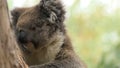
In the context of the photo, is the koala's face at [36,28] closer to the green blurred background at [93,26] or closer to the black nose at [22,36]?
the black nose at [22,36]

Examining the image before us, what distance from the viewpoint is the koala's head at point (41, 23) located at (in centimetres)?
409

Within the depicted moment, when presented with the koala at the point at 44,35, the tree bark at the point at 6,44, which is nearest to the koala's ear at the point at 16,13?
the koala at the point at 44,35

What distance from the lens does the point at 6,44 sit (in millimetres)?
3010

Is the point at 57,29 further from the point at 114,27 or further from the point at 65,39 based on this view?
the point at 114,27

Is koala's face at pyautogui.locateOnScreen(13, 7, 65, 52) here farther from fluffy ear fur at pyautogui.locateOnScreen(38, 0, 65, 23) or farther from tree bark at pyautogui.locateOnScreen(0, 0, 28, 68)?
tree bark at pyautogui.locateOnScreen(0, 0, 28, 68)

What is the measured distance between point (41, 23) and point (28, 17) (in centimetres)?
14

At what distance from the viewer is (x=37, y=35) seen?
4.12 m

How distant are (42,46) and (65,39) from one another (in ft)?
1.13

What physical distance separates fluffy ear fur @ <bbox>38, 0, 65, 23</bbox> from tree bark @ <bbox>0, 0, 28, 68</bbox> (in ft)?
3.78

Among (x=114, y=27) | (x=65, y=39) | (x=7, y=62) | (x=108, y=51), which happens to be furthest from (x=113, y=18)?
(x=7, y=62)

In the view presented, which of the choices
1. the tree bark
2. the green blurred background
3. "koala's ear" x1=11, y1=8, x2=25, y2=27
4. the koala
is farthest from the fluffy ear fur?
the green blurred background

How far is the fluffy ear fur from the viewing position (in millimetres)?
4191

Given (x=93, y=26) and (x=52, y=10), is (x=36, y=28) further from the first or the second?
(x=93, y=26)

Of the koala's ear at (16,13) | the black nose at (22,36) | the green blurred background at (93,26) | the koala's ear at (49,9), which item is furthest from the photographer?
the green blurred background at (93,26)
